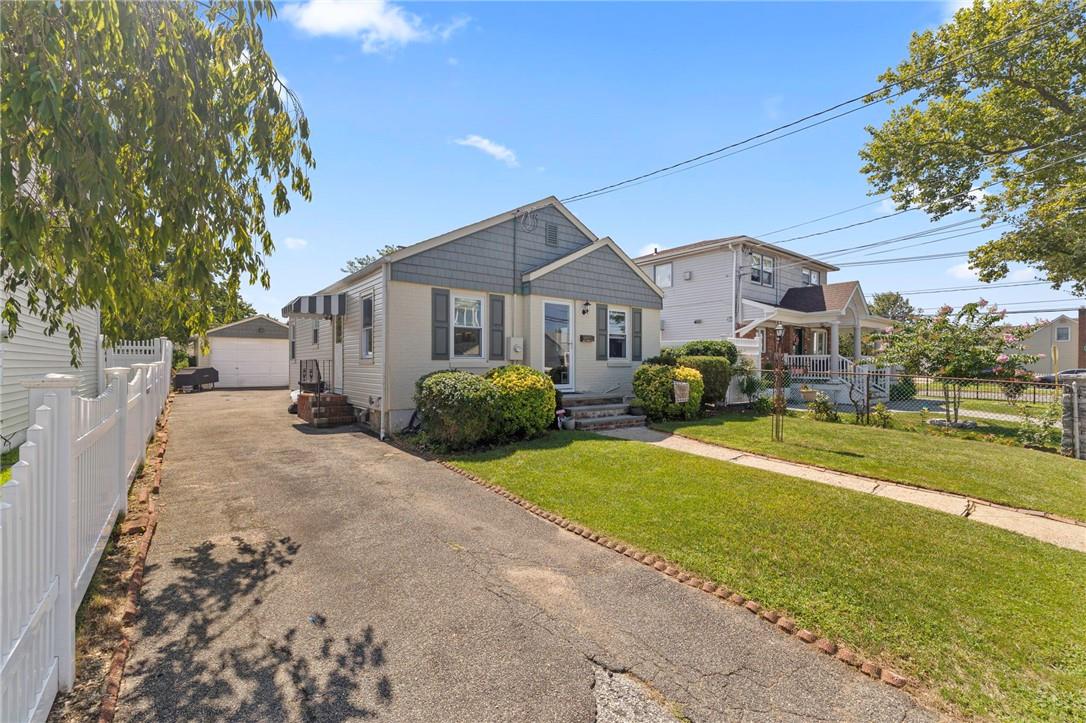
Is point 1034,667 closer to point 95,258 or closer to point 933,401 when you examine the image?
point 95,258

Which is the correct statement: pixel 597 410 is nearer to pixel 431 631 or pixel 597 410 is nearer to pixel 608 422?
pixel 608 422

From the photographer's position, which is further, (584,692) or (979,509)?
(979,509)

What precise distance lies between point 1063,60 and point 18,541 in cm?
1927

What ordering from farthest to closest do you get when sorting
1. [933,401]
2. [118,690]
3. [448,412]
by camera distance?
1. [933,401]
2. [448,412]
3. [118,690]

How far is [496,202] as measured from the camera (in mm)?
13484

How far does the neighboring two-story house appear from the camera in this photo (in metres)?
19.3

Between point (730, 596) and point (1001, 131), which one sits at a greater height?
point (1001, 131)

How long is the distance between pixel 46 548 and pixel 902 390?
1922 cm

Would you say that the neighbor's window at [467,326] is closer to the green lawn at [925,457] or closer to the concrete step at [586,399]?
the concrete step at [586,399]

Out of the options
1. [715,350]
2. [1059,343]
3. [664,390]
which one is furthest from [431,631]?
[1059,343]

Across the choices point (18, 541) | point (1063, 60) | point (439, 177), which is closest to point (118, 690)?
point (18, 541)

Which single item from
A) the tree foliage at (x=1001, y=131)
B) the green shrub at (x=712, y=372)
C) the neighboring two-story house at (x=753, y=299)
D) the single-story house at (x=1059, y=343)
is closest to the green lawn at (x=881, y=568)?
the green shrub at (x=712, y=372)

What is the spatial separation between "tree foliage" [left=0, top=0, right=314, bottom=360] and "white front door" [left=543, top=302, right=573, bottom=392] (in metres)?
7.90

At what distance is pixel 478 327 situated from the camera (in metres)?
11.0
